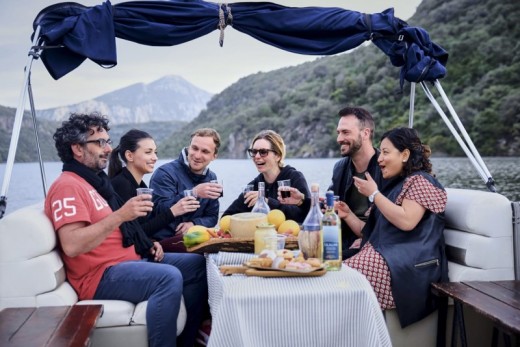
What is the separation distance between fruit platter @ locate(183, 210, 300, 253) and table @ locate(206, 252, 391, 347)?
2.30 ft

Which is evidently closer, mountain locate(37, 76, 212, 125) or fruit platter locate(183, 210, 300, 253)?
fruit platter locate(183, 210, 300, 253)

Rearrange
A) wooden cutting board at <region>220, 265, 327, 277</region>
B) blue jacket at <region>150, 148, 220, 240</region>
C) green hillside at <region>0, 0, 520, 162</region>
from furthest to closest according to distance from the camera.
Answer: green hillside at <region>0, 0, 520, 162</region>
blue jacket at <region>150, 148, 220, 240</region>
wooden cutting board at <region>220, 265, 327, 277</region>

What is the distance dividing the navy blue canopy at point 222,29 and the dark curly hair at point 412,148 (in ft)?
3.11

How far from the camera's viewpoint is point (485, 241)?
121 inches

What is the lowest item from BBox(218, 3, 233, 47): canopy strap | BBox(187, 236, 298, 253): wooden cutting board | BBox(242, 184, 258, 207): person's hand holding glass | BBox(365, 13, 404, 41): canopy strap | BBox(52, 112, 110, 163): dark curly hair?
BBox(187, 236, 298, 253): wooden cutting board

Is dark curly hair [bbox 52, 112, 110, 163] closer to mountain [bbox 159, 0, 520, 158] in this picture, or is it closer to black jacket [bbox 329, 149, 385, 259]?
black jacket [bbox 329, 149, 385, 259]

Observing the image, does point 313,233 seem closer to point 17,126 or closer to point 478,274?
point 478,274

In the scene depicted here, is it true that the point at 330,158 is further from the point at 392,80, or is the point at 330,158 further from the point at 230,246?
the point at 230,246

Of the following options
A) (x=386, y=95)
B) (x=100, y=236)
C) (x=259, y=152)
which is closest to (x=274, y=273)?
(x=100, y=236)

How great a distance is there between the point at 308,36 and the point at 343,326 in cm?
257

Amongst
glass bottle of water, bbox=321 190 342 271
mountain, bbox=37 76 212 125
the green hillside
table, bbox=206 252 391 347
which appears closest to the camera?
table, bbox=206 252 391 347

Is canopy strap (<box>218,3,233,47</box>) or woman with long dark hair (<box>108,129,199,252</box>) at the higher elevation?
canopy strap (<box>218,3,233,47</box>)

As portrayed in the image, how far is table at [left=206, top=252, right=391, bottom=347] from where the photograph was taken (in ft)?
6.77

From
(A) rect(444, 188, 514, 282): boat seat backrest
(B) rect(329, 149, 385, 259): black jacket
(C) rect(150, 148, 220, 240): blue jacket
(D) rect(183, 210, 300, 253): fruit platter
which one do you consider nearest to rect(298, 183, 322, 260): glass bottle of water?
(D) rect(183, 210, 300, 253): fruit platter
